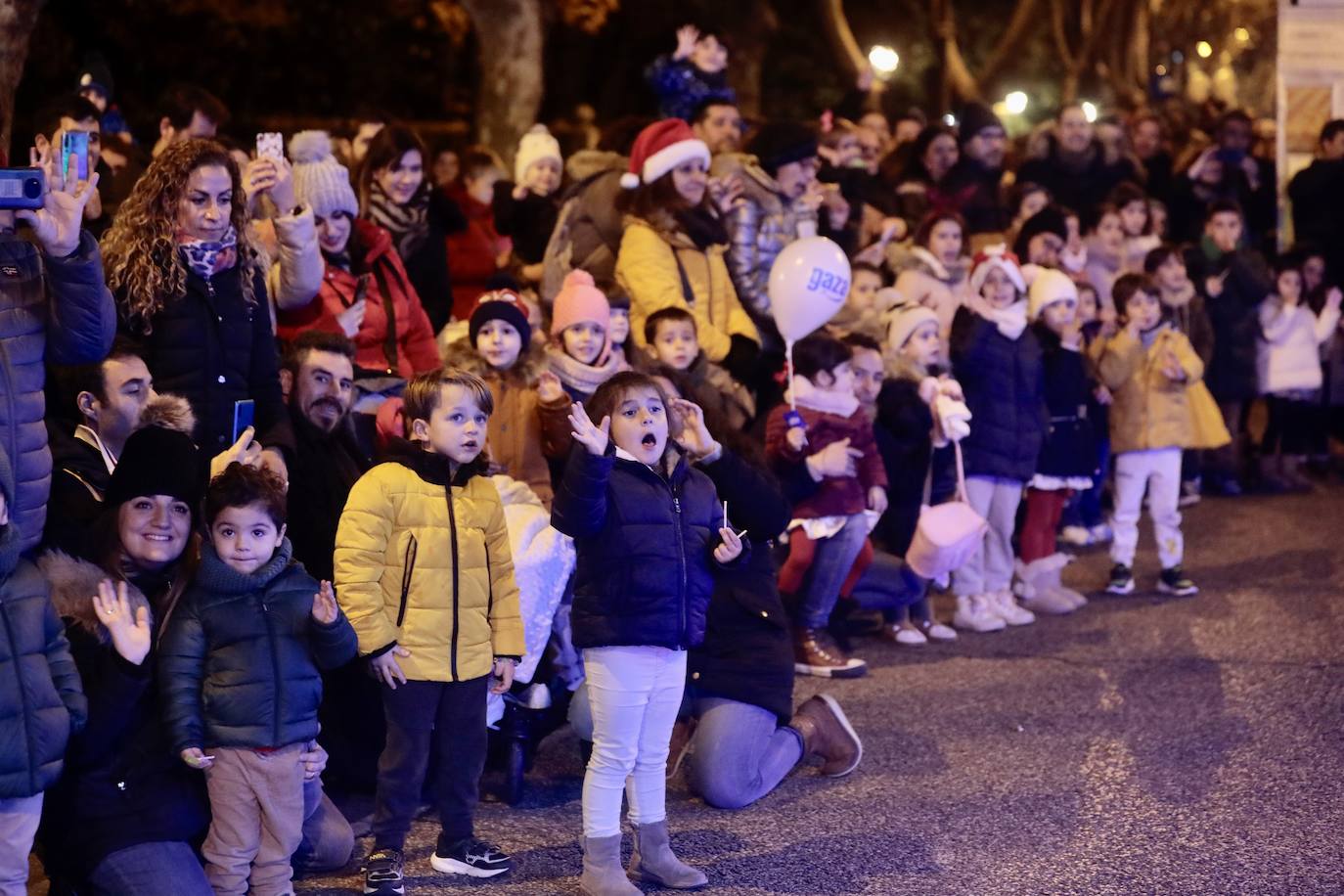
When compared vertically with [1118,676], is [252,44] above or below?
above

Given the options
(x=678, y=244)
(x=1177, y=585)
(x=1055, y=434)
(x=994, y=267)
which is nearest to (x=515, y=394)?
(x=678, y=244)

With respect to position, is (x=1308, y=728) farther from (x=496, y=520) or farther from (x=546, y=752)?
(x=496, y=520)

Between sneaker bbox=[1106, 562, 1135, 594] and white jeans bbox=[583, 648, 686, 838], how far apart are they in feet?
15.1

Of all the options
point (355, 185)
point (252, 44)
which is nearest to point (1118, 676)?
point (355, 185)

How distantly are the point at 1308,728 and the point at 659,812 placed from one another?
118 inches

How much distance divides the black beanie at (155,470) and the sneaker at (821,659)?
345 centimetres

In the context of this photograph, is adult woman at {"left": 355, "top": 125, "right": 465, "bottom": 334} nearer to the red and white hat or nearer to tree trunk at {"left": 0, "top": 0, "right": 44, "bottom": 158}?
the red and white hat

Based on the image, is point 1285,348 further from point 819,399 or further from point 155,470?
point 155,470

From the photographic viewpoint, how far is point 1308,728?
6.93 meters

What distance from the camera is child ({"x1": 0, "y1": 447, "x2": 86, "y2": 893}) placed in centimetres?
436

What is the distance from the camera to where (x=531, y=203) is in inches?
389

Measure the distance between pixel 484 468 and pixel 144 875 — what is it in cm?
162

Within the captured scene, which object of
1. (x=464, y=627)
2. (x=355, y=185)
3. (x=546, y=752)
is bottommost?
(x=546, y=752)

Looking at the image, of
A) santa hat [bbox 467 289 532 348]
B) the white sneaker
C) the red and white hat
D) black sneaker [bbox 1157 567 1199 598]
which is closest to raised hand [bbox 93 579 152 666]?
santa hat [bbox 467 289 532 348]
